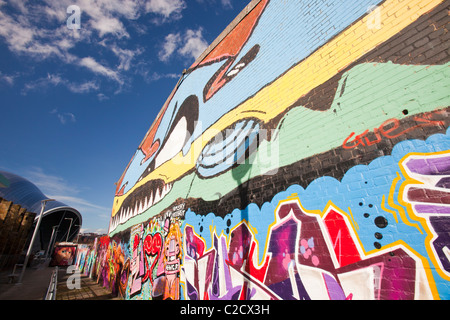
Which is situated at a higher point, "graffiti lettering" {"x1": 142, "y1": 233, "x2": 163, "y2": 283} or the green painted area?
the green painted area

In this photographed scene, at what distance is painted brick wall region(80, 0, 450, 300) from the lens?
246cm

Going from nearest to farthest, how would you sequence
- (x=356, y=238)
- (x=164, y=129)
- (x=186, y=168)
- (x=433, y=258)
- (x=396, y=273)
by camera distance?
(x=433, y=258) < (x=396, y=273) < (x=356, y=238) < (x=186, y=168) < (x=164, y=129)

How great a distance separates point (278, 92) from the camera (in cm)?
476

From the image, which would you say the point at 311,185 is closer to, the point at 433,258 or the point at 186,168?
the point at 433,258

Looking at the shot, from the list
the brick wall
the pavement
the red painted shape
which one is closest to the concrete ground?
the pavement

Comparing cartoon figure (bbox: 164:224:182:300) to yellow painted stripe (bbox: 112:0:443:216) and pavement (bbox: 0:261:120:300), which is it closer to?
yellow painted stripe (bbox: 112:0:443:216)

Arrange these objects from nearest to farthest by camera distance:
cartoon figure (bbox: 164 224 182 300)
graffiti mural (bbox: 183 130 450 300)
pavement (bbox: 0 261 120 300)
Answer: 1. graffiti mural (bbox: 183 130 450 300)
2. cartoon figure (bbox: 164 224 182 300)
3. pavement (bbox: 0 261 120 300)

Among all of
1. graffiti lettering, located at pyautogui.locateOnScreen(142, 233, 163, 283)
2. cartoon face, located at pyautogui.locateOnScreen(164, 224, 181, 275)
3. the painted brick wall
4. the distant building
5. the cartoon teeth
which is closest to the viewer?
the painted brick wall

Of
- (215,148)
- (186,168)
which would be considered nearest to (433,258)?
(215,148)

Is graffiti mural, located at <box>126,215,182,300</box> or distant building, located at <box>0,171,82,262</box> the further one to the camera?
distant building, located at <box>0,171,82,262</box>

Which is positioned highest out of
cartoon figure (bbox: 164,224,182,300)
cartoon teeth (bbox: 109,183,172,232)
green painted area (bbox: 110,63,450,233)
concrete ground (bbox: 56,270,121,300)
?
cartoon teeth (bbox: 109,183,172,232)

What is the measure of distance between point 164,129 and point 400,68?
34.1ft

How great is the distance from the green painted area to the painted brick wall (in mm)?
18

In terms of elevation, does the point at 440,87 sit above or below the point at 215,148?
below
